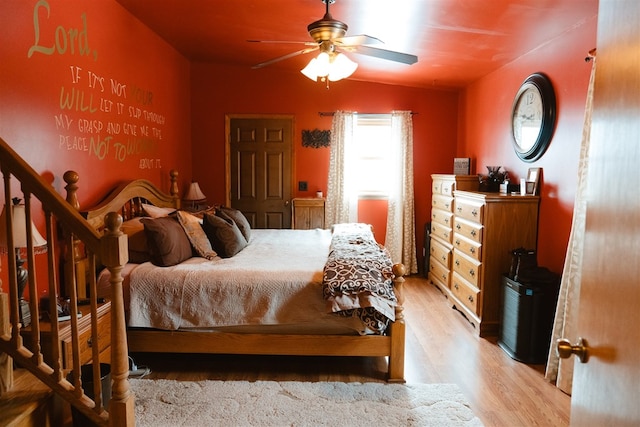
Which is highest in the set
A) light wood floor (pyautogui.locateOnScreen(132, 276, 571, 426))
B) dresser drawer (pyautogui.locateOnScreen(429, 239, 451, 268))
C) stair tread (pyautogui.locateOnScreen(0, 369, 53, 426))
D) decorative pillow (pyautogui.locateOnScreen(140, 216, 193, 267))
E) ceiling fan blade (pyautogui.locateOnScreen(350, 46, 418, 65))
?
ceiling fan blade (pyautogui.locateOnScreen(350, 46, 418, 65))

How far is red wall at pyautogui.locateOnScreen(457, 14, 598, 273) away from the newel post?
9.98 ft

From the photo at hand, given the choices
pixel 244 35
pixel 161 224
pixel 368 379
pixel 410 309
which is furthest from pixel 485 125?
pixel 161 224

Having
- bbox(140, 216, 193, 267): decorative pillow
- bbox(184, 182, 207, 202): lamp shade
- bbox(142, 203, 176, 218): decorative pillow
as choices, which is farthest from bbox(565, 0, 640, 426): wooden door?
bbox(184, 182, 207, 202): lamp shade

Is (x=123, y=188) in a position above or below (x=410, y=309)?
above

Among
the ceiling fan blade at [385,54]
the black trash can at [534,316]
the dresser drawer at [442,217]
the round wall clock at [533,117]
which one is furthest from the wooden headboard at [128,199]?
the round wall clock at [533,117]

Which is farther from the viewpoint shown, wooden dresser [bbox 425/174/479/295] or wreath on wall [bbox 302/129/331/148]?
wreath on wall [bbox 302/129/331/148]

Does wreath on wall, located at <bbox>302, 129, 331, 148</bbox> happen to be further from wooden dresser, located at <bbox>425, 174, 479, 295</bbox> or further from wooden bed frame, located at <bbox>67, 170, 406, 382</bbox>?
wooden bed frame, located at <bbox>67, 170, 406, 382</bbox>

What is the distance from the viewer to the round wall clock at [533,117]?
352 cm

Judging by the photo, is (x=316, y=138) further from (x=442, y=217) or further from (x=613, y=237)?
(x=613, y=237)

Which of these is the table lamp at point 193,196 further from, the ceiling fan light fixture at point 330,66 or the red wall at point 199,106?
the ceiling fan light fixture at point 330,66

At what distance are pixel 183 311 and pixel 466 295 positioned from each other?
2587mm

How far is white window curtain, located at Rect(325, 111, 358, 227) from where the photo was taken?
5.71 m

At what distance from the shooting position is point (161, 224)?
3.26 m

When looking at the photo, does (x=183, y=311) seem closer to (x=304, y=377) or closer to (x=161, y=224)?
(x=161, y=224)
